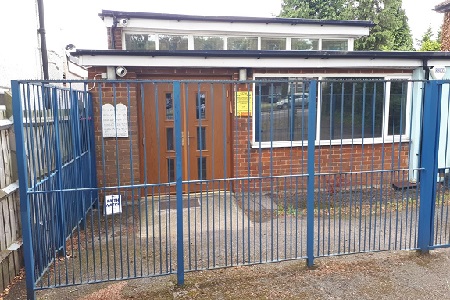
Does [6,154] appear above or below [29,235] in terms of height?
above

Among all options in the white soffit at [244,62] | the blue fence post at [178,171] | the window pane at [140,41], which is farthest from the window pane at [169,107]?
Answer: the blue fence post at [178,171]

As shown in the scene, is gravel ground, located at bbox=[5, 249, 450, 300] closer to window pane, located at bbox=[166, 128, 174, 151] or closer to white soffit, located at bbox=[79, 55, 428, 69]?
window pane, located at bbox=[166, 128, 174, 151]

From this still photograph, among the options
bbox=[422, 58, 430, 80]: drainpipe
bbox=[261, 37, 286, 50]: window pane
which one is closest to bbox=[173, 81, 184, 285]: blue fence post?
bbox=[422, 58, 430, 80]: drainpipe

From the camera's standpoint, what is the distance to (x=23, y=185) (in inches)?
121

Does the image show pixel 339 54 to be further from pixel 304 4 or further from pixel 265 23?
pixel 304 4

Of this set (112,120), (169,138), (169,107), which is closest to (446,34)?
(169,107)

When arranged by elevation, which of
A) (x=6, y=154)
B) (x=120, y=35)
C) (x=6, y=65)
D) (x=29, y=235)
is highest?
(x=120, y=35)

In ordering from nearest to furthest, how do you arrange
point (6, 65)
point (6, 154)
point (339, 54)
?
point (6, 154), point (6, 65), point (339, 54)

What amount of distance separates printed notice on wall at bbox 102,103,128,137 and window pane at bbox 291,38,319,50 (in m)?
5.48

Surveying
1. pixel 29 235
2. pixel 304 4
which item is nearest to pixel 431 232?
pixel 29 235

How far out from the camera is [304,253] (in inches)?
167

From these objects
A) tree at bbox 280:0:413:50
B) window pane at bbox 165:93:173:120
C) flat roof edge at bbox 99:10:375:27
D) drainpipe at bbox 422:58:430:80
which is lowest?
window pane at bbox 165:93:173:120

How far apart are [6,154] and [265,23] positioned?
714cm

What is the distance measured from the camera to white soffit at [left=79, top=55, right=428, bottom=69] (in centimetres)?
565
